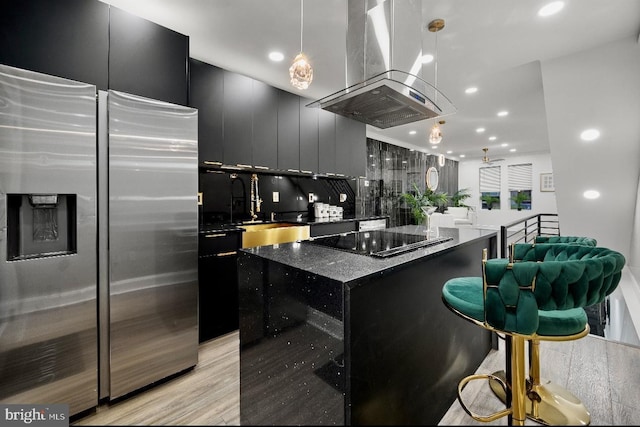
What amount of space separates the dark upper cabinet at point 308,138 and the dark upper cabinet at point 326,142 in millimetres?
78

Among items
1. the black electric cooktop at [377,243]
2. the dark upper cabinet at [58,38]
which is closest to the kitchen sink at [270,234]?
the black electric cooktop at [377,243]

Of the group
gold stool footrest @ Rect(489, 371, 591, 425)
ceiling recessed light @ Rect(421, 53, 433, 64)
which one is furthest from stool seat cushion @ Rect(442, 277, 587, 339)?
ceiling recessed light @ Rect(421, 53, 433, 64)

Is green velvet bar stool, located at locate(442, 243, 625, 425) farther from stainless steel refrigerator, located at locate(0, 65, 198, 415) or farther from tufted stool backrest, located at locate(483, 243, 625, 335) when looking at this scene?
stainless steel refrigerator, located at locate(0, 65, 198, 415)

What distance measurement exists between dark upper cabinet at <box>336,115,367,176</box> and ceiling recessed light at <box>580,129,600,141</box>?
8.32 feet

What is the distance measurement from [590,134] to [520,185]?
7.12 metres

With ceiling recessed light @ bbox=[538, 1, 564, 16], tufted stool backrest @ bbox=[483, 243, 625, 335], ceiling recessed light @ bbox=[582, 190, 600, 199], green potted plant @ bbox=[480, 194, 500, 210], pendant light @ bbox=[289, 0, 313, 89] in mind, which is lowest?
tufted stool backrest @ bbox=[483, 243, 625, 335]

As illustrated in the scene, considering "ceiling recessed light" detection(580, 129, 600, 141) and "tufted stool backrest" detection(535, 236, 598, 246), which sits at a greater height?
"ceiling recessed light" detection(580, 129, 600, 141)

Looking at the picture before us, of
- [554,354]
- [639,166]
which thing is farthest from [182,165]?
[639,166]

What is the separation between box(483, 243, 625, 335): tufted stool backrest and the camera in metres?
0.96

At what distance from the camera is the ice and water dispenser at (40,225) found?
144cm

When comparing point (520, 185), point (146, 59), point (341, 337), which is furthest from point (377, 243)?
point (520, 185)

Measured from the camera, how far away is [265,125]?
10.5 feet

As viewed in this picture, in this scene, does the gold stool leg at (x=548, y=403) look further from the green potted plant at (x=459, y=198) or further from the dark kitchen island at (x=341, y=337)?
the green potted plant at (x=459, y=198)

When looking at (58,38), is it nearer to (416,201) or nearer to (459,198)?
(416,201)
